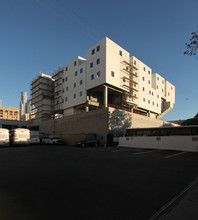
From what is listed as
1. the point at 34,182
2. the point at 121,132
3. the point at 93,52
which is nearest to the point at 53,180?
the point at 34,182

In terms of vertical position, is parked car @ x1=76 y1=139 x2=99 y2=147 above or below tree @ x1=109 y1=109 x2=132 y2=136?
below

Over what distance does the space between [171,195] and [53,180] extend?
432 centimetres

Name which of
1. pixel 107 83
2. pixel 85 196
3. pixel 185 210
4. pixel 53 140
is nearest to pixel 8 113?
pixel 53 140

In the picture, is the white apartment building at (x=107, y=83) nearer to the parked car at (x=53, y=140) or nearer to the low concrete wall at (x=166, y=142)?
the parked car at (x=53, y=140)

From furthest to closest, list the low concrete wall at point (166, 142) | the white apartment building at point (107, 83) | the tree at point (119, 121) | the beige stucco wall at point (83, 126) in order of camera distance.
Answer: the white apartment building at point (107, 83) → the tree at point (119, 121) → the beige stucco wall at point (83, 126) → the low concrete wall at point (166, 142)

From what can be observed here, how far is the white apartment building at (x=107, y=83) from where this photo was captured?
3462 centimetres

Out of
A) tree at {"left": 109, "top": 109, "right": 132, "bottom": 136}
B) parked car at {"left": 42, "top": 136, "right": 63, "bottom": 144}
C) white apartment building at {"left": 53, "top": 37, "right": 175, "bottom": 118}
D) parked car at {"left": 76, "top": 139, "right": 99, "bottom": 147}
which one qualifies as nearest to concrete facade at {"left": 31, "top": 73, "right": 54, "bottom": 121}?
white apartment building at {"left": 53, "top": 37, "right": 175, "bottom": 118}

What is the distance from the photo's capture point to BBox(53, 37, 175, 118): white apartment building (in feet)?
114

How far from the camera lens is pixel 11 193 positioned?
454cm

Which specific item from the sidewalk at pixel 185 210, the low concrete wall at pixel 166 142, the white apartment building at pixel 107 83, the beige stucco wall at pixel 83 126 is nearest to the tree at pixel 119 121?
the beige stucco wall at pixel 83 126

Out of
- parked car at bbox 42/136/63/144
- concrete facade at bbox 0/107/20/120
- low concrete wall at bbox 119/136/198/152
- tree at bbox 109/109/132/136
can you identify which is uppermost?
concrete facade at bbox 0/107/20/120

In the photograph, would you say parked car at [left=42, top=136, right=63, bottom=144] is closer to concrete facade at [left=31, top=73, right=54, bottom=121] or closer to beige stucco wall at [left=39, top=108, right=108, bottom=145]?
beige stucco wall at [left=39, top=108, right=108, bottom=145]

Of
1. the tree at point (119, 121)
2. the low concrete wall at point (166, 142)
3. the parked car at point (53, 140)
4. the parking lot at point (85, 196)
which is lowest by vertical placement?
the parked car at point (53, 140)

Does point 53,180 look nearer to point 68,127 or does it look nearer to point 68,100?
point 68,127
